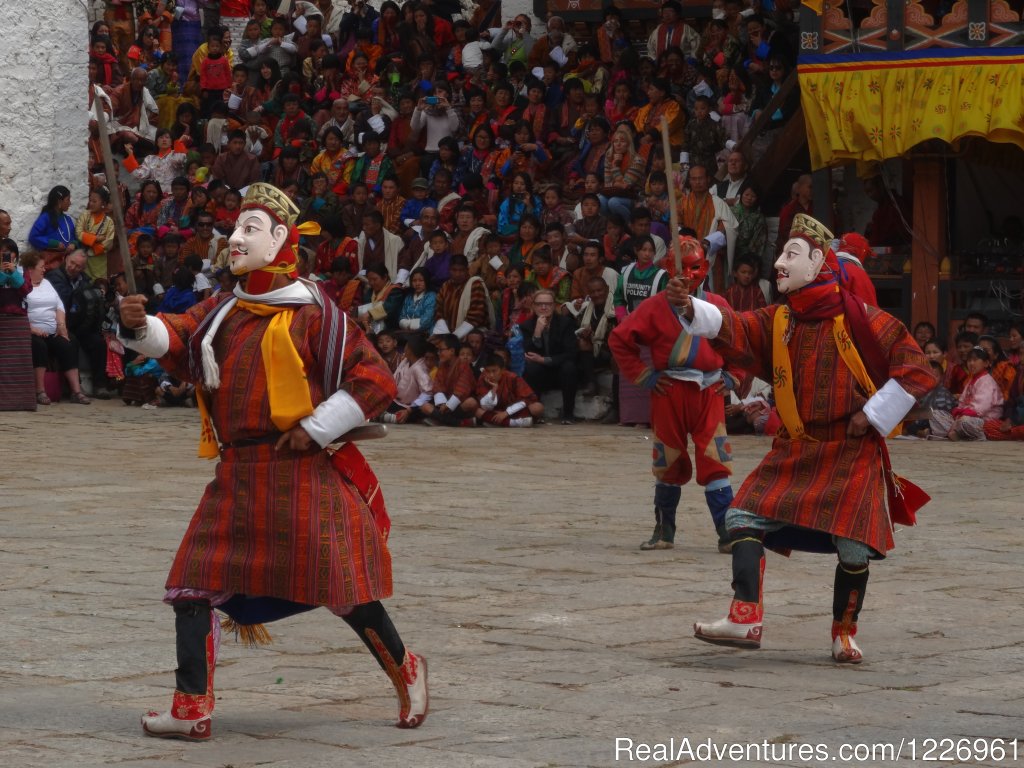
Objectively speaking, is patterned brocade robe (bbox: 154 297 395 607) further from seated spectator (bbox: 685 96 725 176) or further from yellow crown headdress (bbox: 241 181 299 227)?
seated spectator (bbox: 685 96 725 176)

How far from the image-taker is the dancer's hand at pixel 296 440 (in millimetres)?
5074

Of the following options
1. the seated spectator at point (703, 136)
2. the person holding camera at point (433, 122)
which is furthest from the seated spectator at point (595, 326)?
the person holding camera at point (433, 122)

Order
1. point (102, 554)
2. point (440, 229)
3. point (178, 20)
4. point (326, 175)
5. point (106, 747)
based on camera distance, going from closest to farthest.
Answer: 1. point (106, 747)
2. point (102, 554)
3. point (440, 229)
4. point (326, 175)
5. point (178, 20)

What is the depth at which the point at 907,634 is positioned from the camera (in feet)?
21.4

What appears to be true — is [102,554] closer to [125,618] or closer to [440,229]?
[125,618]

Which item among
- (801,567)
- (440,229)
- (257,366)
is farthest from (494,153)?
(257,366)

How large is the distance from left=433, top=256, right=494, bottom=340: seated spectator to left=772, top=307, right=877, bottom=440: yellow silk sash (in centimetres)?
941

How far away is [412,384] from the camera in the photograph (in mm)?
15453

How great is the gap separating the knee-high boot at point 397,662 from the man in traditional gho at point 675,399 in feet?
11.7

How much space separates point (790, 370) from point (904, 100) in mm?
9113

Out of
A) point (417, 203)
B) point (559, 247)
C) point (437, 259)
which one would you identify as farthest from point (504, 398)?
point (417, 203)

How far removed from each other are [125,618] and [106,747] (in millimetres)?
1968

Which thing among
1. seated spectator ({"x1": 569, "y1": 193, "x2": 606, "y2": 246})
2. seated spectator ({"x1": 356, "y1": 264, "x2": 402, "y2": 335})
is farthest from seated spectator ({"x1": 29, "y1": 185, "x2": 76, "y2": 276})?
seated spectator ({"x1": 569, "y1": 193, "x2": 606, "y2": 246})

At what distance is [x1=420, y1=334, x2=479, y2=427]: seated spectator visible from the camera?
49.5 ft
